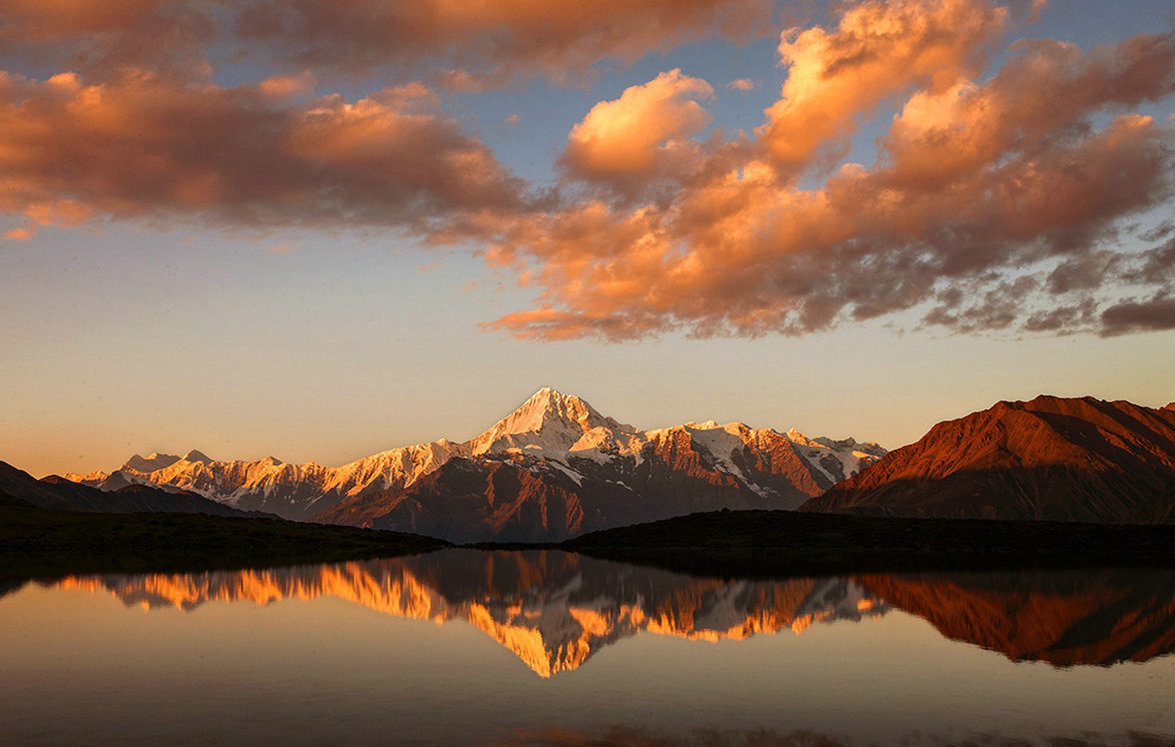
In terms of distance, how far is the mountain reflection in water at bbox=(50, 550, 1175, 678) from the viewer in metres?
65.4

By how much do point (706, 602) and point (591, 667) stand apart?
41.9 meters

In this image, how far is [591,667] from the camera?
181 ft

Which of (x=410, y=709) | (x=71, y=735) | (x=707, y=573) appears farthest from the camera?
(x=707, y=573)

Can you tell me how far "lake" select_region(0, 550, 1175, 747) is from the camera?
126 feet

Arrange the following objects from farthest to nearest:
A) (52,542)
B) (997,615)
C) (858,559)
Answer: (52,542) < (858,559) < (997,615)

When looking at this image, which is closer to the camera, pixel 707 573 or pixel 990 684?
pixel 990 684

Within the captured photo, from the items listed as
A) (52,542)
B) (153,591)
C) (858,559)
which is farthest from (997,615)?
(52,542)

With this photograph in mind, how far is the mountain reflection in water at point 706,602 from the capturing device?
65438 mm

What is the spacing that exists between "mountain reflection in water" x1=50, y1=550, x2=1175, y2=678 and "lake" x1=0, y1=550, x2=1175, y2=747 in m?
0.48

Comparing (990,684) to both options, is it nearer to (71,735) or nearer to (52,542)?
(71,735)

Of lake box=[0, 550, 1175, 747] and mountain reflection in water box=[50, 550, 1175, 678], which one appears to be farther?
mountain reflection in water box=[50, 550, 1175, 678]

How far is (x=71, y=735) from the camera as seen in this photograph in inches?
1428

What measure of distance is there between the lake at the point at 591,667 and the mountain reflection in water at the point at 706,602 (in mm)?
482

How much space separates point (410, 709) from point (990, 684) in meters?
28.2
